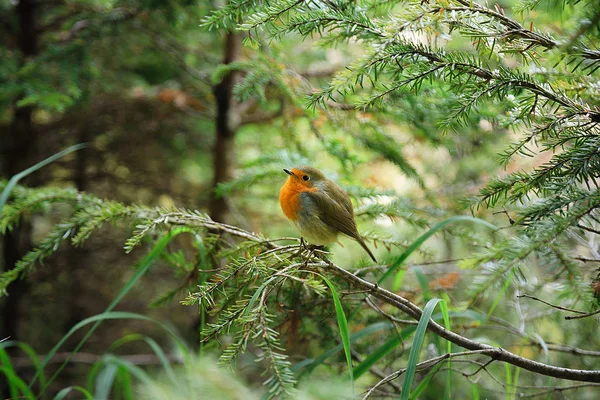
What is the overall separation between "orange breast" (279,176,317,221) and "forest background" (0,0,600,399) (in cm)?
18

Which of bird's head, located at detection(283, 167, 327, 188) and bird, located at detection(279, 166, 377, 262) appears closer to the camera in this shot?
bird, located at detection(279, 166, 377, 262)

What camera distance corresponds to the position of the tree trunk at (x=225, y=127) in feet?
9.82

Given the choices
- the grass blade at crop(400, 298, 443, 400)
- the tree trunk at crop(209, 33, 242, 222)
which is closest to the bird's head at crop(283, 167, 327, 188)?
the tree trunk at crop(209, 33, 242, 222)

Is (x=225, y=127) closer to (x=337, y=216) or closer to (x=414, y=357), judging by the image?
(x=337, y=216)

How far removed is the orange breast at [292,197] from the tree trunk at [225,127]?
0.96 meters

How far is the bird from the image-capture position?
6.49 ft

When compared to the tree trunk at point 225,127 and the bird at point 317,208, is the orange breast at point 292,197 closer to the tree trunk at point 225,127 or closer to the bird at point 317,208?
the bird at point 317,208

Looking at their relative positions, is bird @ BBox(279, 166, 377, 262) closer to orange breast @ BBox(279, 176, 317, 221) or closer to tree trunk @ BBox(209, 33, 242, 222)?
orange breast @ BBox(279, 176, 317, 221)

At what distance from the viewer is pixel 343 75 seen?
3.95 feet

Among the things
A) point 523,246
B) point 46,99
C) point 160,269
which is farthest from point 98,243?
point 523,246

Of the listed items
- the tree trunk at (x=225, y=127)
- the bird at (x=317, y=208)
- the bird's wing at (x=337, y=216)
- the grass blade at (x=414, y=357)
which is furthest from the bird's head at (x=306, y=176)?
the grass blade at (x=414, y=357)

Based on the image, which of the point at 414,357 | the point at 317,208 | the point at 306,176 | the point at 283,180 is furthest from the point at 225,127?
the point at 414,357

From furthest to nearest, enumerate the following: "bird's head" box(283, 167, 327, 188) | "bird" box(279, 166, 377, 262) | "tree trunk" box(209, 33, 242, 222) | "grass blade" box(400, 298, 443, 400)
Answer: "tree trunk" box(209, 33, 242, 222), "bird's head" box(283, 167, 327, 188), "bird" box(279, 166, 377, 262), "grass blade" box(400, 298, 443, 400)

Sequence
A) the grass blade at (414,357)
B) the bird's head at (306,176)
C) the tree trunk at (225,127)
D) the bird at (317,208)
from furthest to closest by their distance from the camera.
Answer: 1. the tree trunk at (225,127)
2. the bird's head at (306,176)
3. the bird at (317,208)
4. the grass blade at (414,357)
